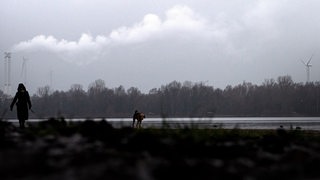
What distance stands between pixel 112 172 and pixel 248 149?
2640 mm

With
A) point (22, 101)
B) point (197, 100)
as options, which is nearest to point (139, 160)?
point (22, 101)

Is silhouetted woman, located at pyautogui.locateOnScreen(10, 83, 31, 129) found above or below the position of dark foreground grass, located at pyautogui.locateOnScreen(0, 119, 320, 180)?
above

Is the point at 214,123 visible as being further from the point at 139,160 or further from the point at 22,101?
the point at 139,160

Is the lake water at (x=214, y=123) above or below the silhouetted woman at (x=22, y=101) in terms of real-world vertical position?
below

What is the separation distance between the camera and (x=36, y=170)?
12.4 ft

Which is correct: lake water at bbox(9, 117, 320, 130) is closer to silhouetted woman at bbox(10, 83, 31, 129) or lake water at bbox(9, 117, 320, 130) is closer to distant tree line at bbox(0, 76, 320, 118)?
silhouetted woman at bbox(10, 83, 31, 129)

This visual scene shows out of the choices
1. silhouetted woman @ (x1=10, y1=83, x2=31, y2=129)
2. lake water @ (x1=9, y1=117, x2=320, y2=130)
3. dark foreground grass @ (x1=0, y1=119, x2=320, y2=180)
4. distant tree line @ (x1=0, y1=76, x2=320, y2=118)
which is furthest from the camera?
distant tree line @ (x1=0, y1=76, x2=320, y2=118)

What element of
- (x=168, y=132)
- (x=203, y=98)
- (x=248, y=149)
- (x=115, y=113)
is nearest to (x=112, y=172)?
(x=248, y=149)

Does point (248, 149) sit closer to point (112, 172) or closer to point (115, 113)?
point (112, 172)

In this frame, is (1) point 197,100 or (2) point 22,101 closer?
(2) point 22,101

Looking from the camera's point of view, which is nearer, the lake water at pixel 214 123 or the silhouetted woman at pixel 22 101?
the lake water at pixel 214 123

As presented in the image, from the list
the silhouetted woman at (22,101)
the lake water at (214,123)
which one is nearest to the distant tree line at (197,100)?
the lake water at (214,123)

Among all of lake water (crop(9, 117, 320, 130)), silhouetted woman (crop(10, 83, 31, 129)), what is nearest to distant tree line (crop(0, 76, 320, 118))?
lake water (crop(9, 117, 320, 130))

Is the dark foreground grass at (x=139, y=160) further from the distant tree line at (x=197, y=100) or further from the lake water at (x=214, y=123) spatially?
the distant tree line at (x=197, y=100)
